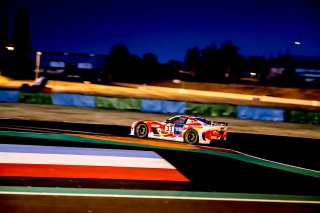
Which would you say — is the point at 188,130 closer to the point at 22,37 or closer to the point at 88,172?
the point at 88,172

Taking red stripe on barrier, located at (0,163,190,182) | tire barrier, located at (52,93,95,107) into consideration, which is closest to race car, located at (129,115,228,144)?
red stripe on barrier, located at (0,163,190,182)

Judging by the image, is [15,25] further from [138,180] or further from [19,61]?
[138,180]

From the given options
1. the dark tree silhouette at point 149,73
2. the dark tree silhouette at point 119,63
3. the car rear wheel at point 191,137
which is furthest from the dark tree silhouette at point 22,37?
the car rear wheel at point 191,137

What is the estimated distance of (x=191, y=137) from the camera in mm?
14062

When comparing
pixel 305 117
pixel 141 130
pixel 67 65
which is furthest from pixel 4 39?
pixel 141 130

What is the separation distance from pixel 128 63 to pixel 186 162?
10189cm

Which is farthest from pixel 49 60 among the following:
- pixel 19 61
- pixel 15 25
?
pixel 15 25

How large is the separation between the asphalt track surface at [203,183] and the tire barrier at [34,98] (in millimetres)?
10955

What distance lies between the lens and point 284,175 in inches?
402

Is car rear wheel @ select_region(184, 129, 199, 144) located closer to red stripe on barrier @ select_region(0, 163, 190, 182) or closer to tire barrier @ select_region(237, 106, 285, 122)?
red stripe on barrier @ select_region(0, 163, 190, 182)

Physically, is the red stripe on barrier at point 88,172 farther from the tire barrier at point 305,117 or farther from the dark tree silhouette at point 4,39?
the dark tree silhouette at point 4,39

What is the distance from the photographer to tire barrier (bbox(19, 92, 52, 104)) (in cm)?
2672

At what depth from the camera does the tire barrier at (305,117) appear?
27.1 meters

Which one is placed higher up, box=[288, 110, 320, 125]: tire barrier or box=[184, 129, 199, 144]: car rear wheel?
box=[288, 110, 320, 125]: tire barrier
